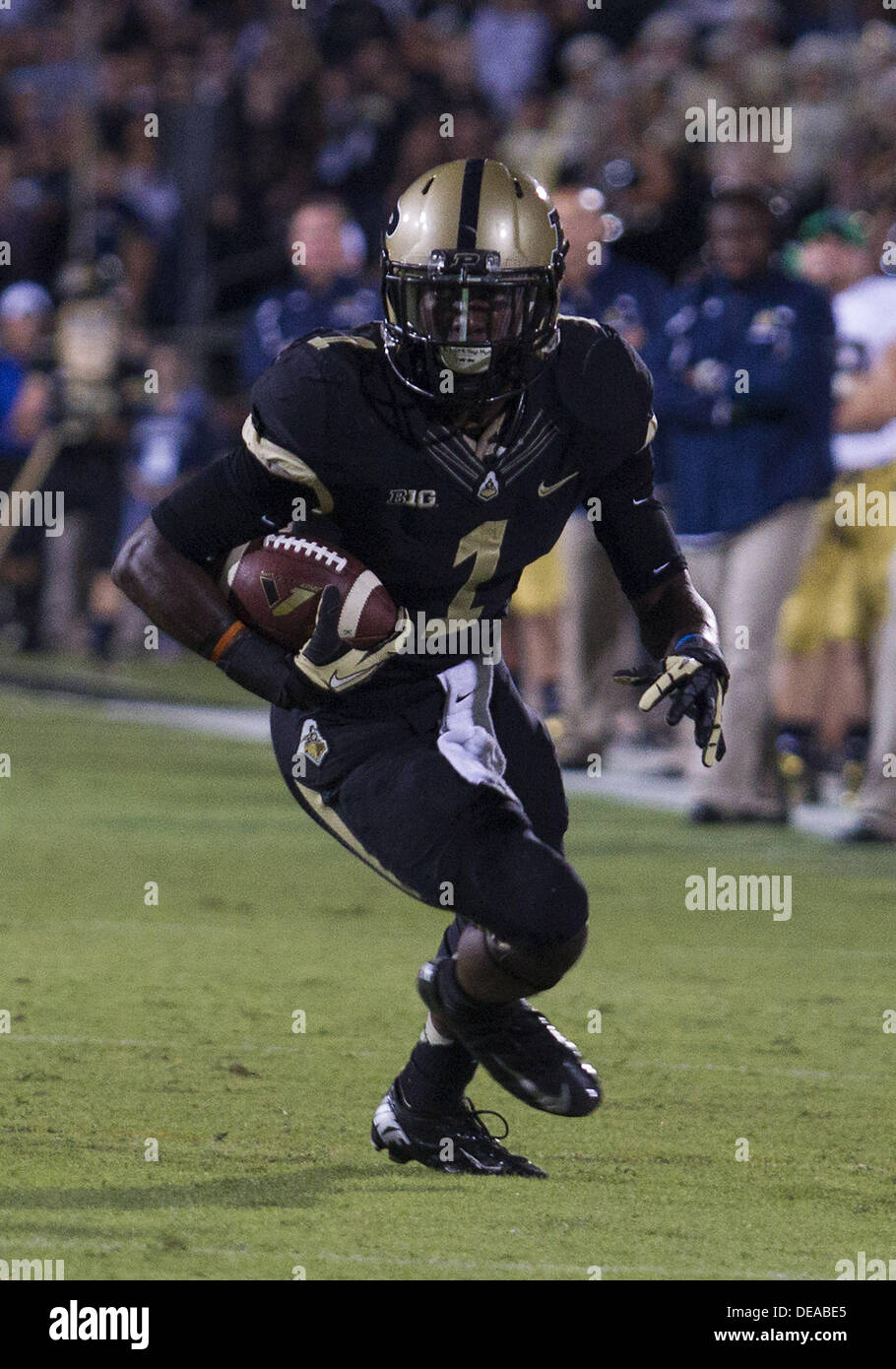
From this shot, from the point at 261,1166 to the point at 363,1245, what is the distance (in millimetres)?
613

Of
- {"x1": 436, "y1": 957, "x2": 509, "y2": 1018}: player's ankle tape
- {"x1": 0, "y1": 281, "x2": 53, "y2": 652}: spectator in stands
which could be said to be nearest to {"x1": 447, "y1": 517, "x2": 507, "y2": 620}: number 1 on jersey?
{"x1": 436, "y1": 957, "x2": 509, "y2": 1018}: player's ankle tape

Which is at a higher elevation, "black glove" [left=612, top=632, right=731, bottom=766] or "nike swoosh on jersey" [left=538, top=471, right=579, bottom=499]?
"nike swoosh on jersey" [left=538, top=471, right=579, bottom=499]

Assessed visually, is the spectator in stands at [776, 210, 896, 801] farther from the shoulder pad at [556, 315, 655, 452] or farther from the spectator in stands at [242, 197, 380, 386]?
the shoulder pad at [556, 315, 655, 452]

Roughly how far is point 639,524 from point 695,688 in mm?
475

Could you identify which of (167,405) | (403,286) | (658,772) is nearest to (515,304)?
(403,286)

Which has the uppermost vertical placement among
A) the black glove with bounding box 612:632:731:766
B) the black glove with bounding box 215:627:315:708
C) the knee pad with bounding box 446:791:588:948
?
the black glove with bounding box 215:627:315:708

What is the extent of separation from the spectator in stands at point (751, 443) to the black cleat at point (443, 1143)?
4.83 m

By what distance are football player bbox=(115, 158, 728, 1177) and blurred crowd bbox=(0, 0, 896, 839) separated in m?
4.72

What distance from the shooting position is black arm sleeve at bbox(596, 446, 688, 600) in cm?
505

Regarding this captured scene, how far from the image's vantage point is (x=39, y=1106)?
535 cm

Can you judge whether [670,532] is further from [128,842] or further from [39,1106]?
[128,842]

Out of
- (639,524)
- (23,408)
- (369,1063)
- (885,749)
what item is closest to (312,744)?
(639,524)

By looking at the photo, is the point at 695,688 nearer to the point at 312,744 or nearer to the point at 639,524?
the point at 639,524

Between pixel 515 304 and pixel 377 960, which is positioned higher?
pixel 515 304
